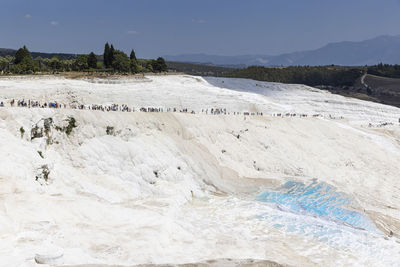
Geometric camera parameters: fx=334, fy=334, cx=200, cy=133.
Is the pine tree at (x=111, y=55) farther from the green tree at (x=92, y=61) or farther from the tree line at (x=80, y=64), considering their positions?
the green tree at (x=92, y=61)

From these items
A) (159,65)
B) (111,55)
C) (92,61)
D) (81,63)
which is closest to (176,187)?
(111,55)

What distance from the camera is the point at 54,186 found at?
764 inches

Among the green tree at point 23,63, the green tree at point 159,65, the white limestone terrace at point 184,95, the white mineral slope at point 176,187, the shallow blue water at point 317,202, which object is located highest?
the green tree at point 159,65

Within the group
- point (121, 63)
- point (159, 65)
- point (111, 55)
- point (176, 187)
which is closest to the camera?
point (176, 187)

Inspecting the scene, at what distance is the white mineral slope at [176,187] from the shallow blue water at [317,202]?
0.57 metres

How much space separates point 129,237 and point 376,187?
25.2 m

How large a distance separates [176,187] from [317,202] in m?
10.9

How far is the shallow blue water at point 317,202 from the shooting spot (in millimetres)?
22859

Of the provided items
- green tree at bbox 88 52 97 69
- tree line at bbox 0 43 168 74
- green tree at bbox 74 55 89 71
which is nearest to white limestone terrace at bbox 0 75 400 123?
tree line at bbox 0 43 168 74

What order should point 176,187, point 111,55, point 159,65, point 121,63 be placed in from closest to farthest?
1. point 176,187
2. point 121,63
3. point 111,55
4. point 159,65

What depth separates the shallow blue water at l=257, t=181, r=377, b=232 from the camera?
75.0ft

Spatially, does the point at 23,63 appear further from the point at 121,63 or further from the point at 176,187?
the point at 176,187

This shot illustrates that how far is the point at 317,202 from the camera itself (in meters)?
25.5

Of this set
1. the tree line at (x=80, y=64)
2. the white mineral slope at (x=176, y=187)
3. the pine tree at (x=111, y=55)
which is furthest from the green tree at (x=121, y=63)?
the white mineral slope at (x=176, y=187)
